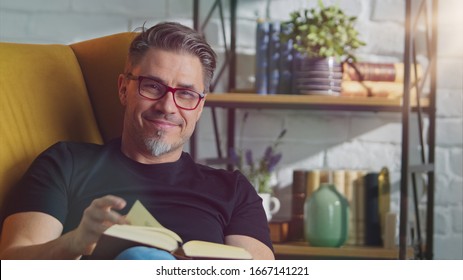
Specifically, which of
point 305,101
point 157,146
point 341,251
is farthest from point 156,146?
point 341,251

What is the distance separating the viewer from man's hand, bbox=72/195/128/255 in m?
1.20

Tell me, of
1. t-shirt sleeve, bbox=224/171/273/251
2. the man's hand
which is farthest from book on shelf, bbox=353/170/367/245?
the man's hand

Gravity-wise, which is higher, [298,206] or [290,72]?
[290,72]

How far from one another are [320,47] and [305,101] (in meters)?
0.15

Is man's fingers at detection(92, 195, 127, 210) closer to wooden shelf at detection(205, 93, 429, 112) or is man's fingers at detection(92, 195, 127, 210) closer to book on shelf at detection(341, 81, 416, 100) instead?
wooden shelf at detection(205, 93, 429, 112)

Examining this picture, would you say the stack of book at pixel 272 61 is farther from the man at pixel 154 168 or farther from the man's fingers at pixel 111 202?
the man's fingers at pixel 111 202

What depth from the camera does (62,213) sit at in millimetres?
1394

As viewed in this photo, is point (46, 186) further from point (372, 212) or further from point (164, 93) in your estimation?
point (372, 212)

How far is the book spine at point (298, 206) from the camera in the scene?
2.58 metres

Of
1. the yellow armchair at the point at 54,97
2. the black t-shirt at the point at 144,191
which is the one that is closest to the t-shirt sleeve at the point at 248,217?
the black t-shirt at the point at 144,191

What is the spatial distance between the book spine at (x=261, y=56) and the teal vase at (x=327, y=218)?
0.32 metres

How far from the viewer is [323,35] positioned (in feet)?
7.96
